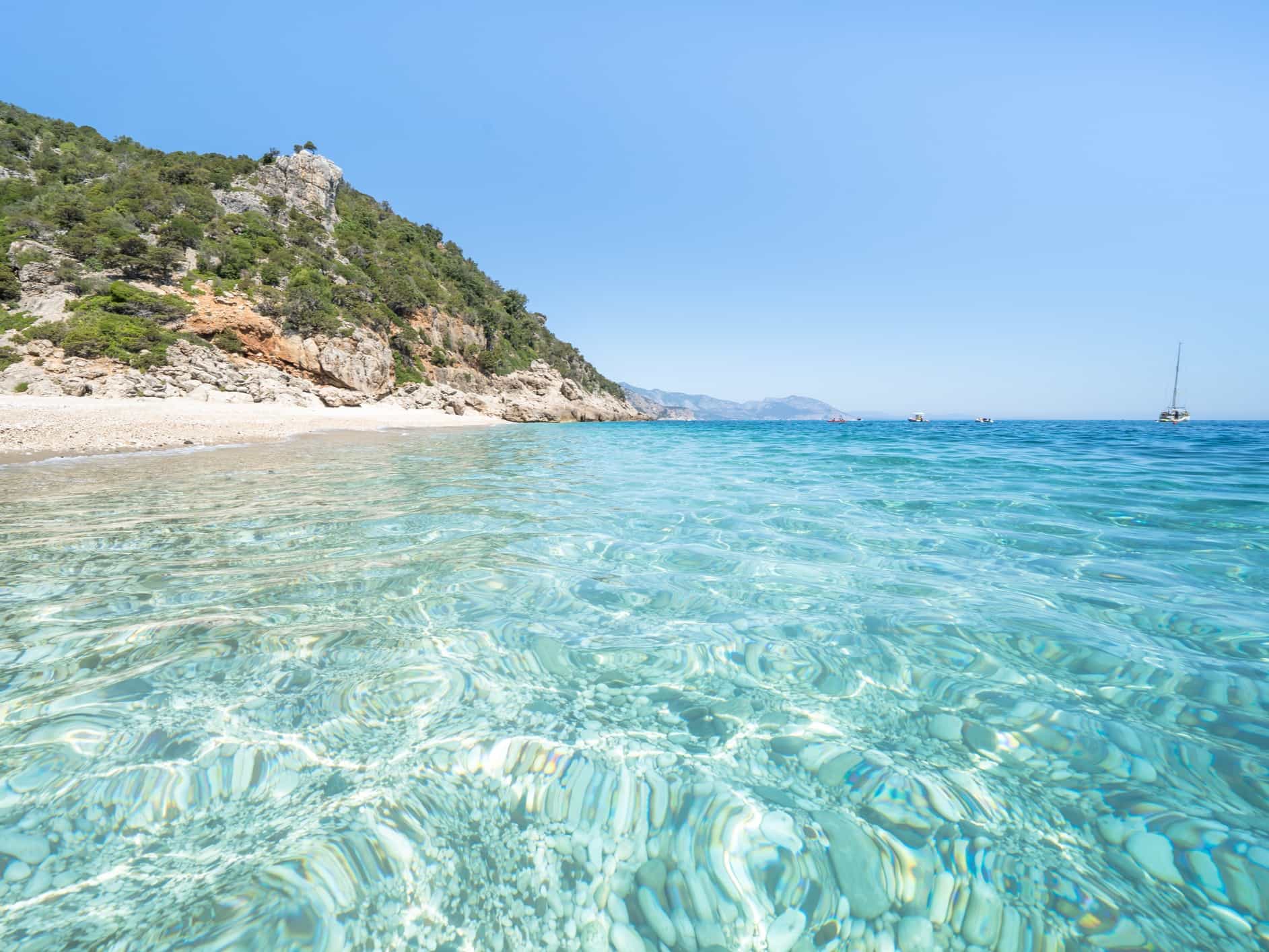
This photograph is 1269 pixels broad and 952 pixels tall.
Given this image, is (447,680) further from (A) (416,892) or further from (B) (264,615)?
(B) (264,615)

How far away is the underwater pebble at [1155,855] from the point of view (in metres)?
1.86

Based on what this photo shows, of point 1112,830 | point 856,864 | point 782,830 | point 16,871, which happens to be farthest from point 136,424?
point 1112,830

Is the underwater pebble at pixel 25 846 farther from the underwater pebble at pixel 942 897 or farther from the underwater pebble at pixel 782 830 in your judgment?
the underwater pebble at pixel 942 897

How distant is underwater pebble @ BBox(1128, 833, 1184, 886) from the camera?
1.86 metres

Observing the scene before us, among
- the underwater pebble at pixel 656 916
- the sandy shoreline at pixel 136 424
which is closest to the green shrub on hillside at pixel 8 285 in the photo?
the sandy shoreline at pixel 136 424

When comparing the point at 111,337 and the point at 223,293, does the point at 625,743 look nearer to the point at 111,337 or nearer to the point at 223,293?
the point at 111,337

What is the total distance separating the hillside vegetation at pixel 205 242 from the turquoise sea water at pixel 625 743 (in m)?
31.1

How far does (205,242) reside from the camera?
3244 cm

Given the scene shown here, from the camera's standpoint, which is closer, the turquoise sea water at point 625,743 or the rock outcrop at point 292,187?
the turquoise sea water at point 625,743

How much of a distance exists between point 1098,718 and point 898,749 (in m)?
1.26

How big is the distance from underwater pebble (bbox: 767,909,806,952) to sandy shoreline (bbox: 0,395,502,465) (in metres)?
16.8

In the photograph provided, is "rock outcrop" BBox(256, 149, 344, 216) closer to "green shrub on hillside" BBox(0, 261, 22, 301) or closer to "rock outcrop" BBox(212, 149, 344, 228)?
"rock outcrop" BBox(212, 149, 344, 228)

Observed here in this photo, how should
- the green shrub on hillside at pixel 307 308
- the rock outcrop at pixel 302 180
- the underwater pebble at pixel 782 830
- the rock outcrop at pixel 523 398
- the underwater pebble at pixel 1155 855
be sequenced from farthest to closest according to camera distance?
the rock outcrop at pixel 302 180, the rock outcrop at pixel 523 398, the green shrub on hillside at pixel 307 308, the underwater pebble at pixel 782 830, the underwater pebble at pixel 1155 855

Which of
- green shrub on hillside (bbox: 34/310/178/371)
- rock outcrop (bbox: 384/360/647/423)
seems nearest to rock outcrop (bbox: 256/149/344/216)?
rock outcrop (bbox: 384/360/647/423)
